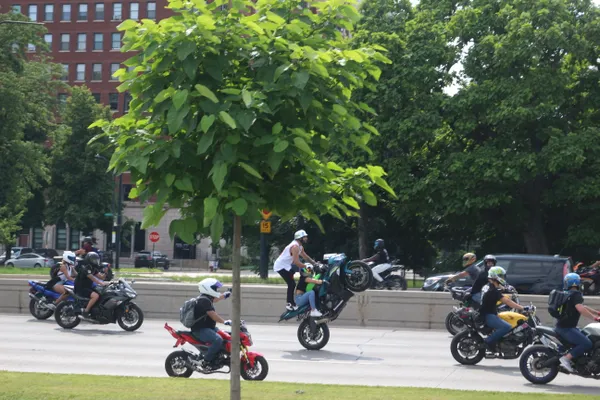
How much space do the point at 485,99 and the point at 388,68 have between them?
479 centimetres

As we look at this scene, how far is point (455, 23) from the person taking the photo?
134 ft

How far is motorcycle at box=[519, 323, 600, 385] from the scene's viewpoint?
12.2 metres

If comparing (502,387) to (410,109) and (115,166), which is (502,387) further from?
(410,109)

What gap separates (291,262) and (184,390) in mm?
7269

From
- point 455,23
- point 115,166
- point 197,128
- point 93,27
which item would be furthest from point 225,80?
point 93,27

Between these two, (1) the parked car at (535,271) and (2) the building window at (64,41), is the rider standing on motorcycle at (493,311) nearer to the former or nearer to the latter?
(1) the parked car at (535,271)

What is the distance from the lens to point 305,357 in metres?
15.2

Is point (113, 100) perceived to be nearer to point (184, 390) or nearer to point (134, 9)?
point (134, 9)

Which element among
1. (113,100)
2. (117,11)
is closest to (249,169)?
(113,100)

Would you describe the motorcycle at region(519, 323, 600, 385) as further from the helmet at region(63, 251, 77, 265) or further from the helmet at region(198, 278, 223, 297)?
the helmet at region(63, 251, 77, 265)

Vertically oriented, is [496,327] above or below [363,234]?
below

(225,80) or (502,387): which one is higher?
(225,80)

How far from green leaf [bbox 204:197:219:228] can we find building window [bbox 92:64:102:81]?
291 ft

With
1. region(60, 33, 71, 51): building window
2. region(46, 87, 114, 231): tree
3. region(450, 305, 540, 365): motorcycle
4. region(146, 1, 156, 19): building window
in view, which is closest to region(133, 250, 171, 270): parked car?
region(46, 87, 114, 231): tree
